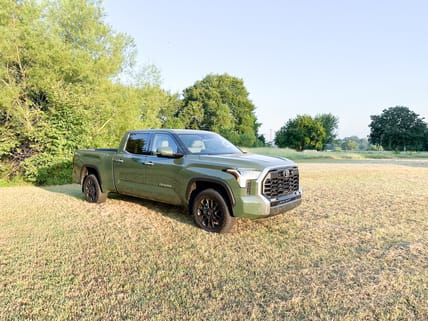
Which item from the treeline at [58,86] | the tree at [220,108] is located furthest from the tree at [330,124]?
the treeline at [58,86]

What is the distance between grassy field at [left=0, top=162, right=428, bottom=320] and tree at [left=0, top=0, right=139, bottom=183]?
5.18 meters

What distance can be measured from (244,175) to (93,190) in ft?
14.0

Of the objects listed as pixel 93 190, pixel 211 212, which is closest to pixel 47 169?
pixel 93 190

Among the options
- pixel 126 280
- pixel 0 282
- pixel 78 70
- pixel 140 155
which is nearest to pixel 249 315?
pixel 126 280

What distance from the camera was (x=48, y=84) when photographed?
1025 centimetres

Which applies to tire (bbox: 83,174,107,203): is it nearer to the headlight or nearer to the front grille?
the headlight

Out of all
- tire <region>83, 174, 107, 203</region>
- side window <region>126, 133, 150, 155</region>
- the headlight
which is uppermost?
side window <region>126, 133, 150, 155</region>

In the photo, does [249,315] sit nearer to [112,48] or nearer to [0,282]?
[0,282]

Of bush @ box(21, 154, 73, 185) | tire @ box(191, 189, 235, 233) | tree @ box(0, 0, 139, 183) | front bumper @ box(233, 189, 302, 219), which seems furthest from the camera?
bush @ box(21, 154, 73, 185)

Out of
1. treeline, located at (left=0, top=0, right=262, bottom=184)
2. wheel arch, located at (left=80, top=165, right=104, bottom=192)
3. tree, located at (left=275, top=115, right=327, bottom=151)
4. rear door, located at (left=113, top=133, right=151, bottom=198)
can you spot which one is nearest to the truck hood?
rear door, located at (left=113, top=133, right=151, bottom=198)

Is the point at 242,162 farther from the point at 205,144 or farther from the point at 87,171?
the point at 87,171

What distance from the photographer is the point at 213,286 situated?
294 centimetres

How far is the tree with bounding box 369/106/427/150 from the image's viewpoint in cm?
5859

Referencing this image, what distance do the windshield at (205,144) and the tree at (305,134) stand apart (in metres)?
55.0
